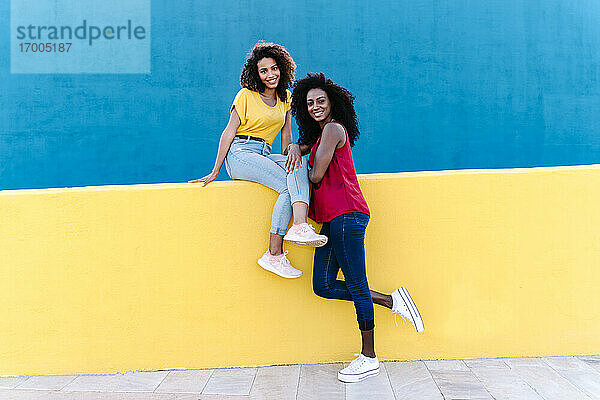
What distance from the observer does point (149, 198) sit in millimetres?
3320

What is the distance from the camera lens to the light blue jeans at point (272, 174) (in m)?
3.14

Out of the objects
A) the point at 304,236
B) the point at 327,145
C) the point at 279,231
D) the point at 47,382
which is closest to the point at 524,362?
the point at 304,236

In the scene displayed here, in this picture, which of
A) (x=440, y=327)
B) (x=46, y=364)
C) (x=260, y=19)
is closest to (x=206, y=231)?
(x=46, y=364)

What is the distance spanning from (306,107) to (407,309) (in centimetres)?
141

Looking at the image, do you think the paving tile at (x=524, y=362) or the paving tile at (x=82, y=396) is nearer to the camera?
the paving tile at (x=82, y=396)

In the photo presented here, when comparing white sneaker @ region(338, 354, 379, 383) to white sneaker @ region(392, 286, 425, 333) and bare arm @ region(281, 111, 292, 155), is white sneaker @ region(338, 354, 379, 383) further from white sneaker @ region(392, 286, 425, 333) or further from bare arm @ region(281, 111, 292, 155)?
bare arm @ region(281, 111, 292, 155)

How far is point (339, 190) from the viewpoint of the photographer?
3.05 meters

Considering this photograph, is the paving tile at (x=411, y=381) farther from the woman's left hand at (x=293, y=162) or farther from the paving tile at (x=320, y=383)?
the woman's left hand at (x=293, y=162)

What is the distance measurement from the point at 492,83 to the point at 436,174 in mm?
3067

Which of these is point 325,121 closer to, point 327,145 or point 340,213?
point 327,145

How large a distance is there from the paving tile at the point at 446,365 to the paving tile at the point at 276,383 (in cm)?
86

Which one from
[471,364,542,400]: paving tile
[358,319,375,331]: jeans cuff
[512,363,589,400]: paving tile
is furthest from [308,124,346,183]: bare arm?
[512,363,589,400]: paving tile

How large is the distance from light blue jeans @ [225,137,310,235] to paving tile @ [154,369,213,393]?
102 cm

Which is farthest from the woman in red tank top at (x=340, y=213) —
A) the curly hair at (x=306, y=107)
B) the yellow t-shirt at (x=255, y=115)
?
the yellow t-shirt at (x=255, y=115)
